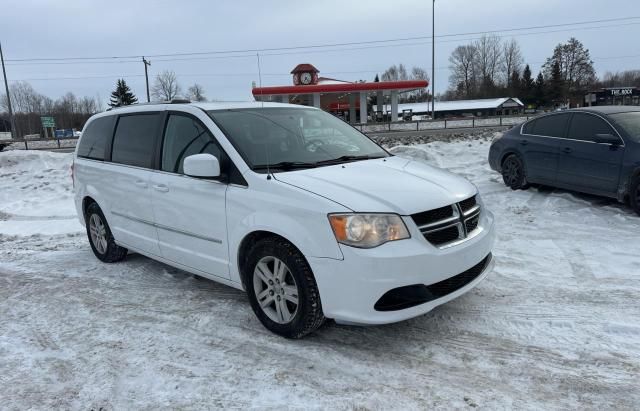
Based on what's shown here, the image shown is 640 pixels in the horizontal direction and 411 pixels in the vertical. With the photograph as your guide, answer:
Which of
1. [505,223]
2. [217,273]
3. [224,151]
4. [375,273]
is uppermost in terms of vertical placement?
[224,151]

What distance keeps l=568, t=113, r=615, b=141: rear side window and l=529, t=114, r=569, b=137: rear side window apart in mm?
178

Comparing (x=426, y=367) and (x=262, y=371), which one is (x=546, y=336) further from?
(x=262, y=371)

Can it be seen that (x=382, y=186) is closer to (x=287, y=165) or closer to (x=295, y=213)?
(x=295, y=213)

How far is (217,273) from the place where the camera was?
412cm

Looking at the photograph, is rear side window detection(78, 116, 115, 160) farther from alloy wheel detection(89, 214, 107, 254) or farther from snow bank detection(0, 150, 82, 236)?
snow bank detection(0, 150, 82, 236)

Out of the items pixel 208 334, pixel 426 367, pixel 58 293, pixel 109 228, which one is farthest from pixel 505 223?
pixel 58 293

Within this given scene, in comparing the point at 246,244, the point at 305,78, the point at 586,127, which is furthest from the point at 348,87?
the point at 246,244

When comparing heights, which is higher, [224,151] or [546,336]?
[224,151]

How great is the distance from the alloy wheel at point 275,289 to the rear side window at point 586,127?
6.14 m

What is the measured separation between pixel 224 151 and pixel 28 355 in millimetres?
2163

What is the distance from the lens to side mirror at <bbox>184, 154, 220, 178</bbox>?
3.76 metres

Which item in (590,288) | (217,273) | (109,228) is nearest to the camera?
(217,273)

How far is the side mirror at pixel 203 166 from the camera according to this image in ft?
12.3

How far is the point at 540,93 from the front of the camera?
75.9 meters
